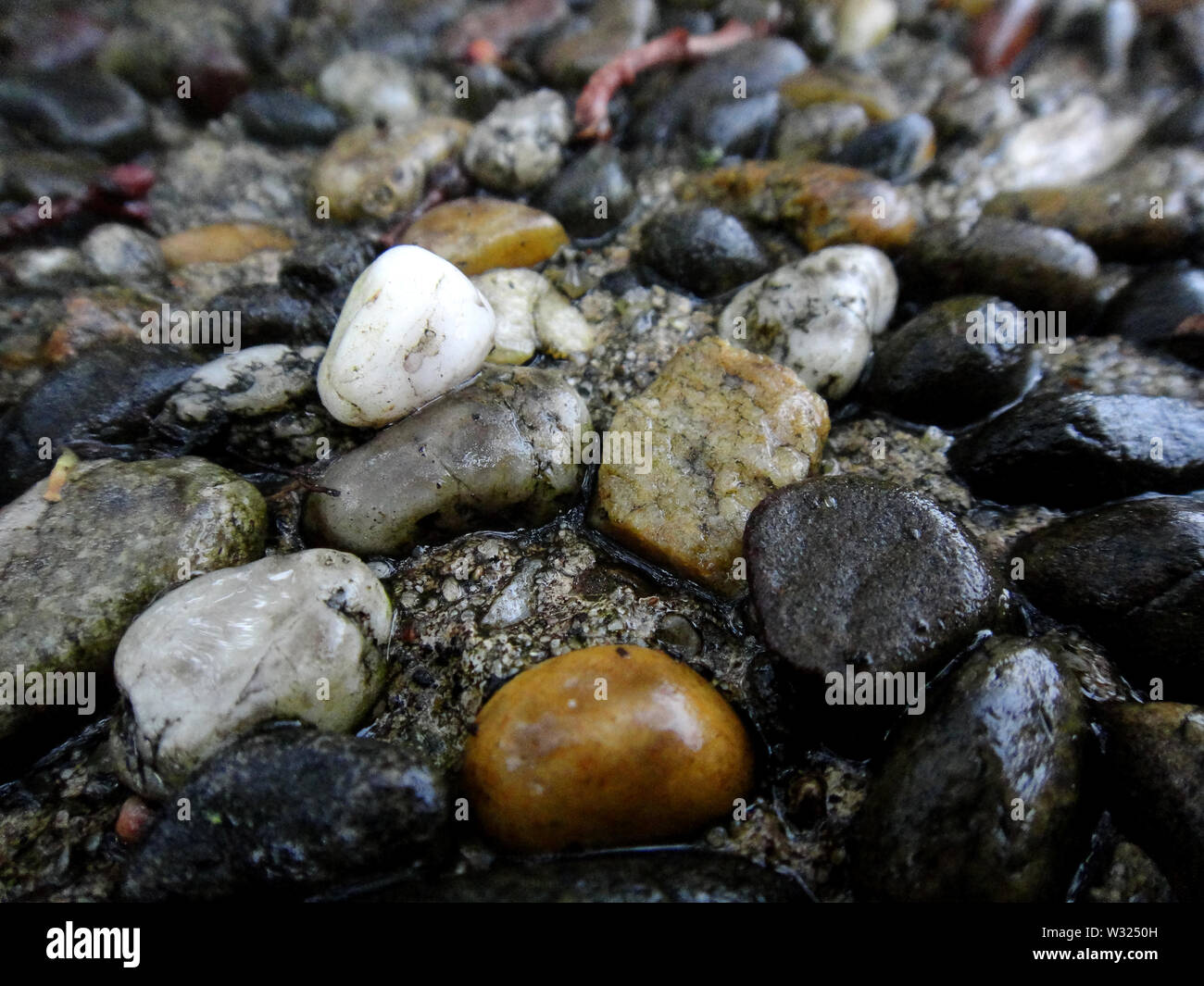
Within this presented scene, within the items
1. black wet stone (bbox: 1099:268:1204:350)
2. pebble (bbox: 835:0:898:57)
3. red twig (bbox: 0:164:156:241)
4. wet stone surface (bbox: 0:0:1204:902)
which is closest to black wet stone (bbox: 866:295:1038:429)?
wet stone surface (bbox: 0:0:1204:902)

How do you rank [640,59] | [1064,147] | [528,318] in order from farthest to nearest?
[640,59] → [1064,147] → [528,318]

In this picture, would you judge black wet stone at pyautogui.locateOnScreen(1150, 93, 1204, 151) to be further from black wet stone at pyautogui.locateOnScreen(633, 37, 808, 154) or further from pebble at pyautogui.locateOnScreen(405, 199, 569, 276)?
pebble at pyautogui.locateOnScreen(405, 199, 569, 276)

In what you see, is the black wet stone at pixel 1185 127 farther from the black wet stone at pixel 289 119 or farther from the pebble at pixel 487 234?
the black wet stone at pixel 289 119

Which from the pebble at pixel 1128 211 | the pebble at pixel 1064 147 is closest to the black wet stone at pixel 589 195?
the pebble at pixel 1128 211

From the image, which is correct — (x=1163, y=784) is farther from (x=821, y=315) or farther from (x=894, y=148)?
(x=894, y=148)

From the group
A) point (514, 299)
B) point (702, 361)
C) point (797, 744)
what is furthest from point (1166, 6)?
point (797, 744)

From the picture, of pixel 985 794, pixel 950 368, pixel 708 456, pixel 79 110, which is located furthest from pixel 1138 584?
pixel 79 110
